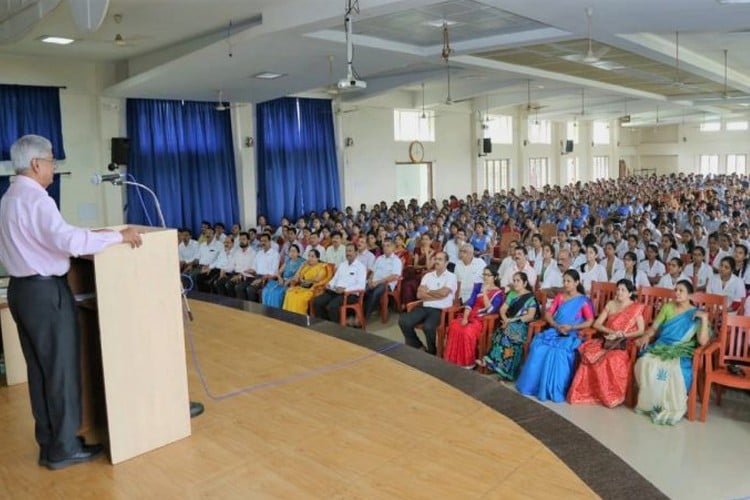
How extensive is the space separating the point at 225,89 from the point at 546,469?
7557mm

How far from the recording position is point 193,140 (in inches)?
388

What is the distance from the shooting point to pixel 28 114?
7949 mm

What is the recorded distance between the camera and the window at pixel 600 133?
898 inches

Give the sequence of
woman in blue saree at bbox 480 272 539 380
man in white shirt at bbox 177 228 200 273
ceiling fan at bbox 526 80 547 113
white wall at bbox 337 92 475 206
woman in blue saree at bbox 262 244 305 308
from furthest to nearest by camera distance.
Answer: white wall at bbox 337 92 475 206 → ceiling fan at bbox 526 80 547 113 → man in white shirt at bbox 177 228 200 273 → woman in blue saree at bbox 262 244 305 308 → woman in blue saree at bbox 480 272 539 380

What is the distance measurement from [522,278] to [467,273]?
86 cm

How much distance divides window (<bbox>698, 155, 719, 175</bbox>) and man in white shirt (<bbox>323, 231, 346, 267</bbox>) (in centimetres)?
2228

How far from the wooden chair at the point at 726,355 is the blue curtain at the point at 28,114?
25.7 ft

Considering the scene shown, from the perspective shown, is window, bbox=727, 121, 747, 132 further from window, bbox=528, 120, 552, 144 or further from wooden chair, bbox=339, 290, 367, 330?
wooden chair, bbox=339, 290, 367, 330

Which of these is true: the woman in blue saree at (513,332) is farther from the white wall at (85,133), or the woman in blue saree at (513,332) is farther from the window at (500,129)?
the window at (500,129)

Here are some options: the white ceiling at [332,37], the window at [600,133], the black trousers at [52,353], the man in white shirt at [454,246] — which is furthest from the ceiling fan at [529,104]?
the black trousers at [52,353]

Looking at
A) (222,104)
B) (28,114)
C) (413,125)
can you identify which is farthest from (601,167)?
(28,114)

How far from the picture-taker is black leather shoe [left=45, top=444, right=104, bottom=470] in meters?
2.21

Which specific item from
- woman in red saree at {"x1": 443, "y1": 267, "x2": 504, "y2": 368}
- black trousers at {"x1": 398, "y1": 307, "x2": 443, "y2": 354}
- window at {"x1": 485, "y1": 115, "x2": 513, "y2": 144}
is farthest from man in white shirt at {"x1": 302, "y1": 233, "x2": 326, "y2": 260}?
window at {"x1": 485, "y1": 115, "x2": 513, "y2": 144}

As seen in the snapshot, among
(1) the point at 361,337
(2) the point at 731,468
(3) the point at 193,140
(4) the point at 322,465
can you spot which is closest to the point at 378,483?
(4) the point at 322,465
